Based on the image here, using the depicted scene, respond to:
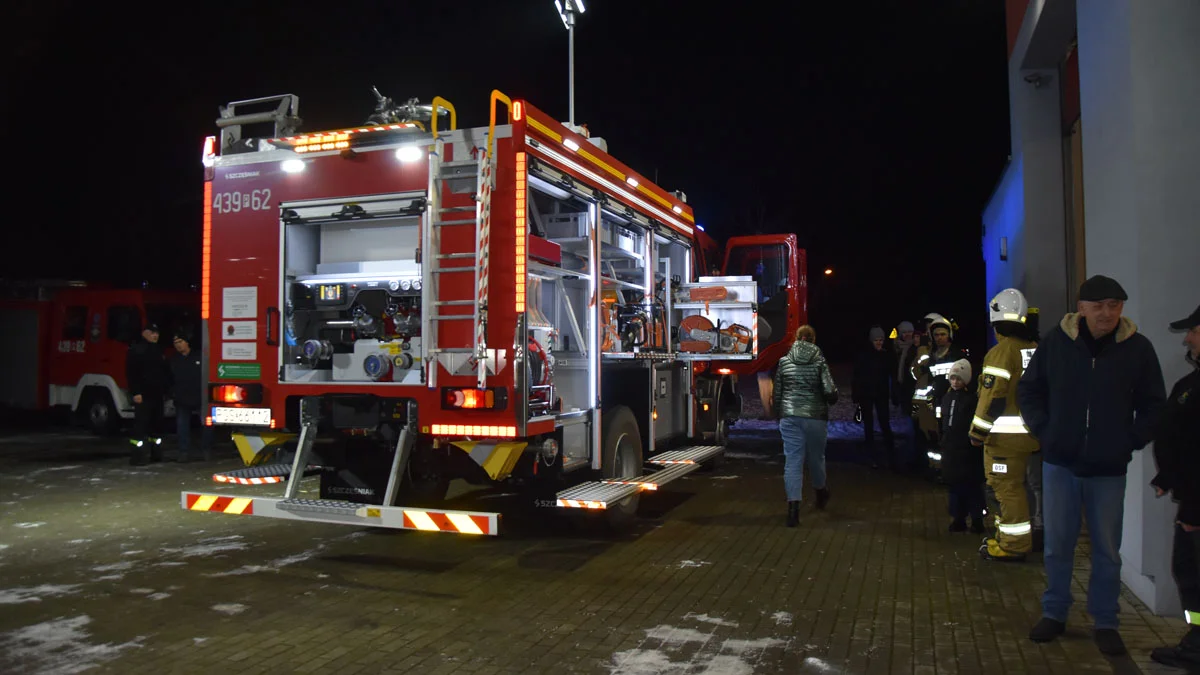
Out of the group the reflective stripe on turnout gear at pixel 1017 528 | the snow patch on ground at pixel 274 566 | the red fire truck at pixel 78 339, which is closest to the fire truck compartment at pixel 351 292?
the snow patch on ground at pixel 274 566

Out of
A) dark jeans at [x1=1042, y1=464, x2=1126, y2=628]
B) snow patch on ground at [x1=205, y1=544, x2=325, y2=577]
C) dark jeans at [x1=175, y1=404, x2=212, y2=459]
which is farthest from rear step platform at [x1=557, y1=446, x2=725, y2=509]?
dark jeans at [x1=175, y1=404, x2=212, y2=459]

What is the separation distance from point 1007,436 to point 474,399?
3.81 m

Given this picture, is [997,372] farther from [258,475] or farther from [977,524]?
[258,475]

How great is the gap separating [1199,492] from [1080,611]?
4.96 feet

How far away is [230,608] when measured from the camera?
560cm

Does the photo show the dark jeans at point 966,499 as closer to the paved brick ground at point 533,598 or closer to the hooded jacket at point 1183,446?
the paved brick ground at point 533,598

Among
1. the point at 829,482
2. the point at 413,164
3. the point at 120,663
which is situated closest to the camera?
the point at 120,663

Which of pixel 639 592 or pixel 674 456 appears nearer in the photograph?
pixel 639 592

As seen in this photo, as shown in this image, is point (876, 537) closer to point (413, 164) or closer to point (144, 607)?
point (413, 164)

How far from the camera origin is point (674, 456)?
8.99 meters

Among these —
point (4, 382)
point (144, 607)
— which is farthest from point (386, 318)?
A: point (4, 382)

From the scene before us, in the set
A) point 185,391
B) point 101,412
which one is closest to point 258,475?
point 185,391

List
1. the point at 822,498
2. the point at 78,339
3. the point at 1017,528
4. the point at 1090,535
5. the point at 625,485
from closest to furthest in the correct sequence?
the point at 1090,535, the point at 1017,528, the point at 625,485, the point at 822,498, the point at 78,339

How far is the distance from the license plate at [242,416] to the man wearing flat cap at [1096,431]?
5379 millimetres
